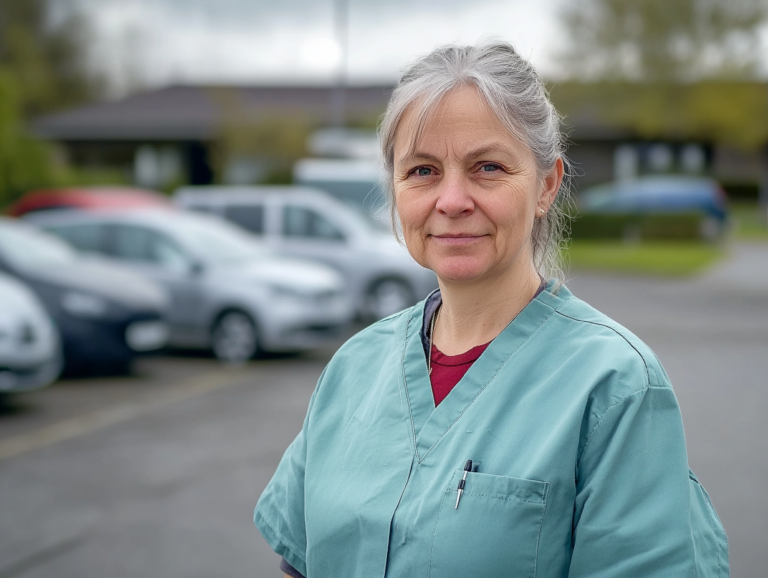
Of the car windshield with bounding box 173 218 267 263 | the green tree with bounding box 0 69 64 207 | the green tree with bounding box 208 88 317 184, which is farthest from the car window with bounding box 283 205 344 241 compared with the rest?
the green tree with bounding box 208 88 317 184

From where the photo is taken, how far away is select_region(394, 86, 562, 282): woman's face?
178 cm

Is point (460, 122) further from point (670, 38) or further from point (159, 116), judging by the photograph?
point (159, 116)

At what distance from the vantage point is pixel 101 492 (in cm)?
571

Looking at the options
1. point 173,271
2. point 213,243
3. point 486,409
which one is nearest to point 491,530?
point 486,409

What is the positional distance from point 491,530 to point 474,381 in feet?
1.03

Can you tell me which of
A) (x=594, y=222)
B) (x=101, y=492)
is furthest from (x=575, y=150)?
(x=101, y=492)

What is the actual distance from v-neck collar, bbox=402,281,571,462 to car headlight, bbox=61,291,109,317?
26.0 ft

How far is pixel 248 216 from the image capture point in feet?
44.7

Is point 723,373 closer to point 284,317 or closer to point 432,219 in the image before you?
point 284,317

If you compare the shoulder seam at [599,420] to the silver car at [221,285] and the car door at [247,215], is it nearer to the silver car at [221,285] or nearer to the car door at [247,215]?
the silver car at [221,285]

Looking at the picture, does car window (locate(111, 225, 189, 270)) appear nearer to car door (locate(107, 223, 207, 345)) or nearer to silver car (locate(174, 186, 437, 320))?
car door (locate(107, 223, 207, 345))

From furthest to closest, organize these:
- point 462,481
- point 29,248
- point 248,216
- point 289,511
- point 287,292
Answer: point 248,216 → point 287,292 → point 29,248 → point 289,511 → point 462,481

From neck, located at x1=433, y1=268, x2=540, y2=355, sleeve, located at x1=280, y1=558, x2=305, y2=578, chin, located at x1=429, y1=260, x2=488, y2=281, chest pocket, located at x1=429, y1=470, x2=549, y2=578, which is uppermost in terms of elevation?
chin, located at x1=429, y1=260, x2=488, y2=281

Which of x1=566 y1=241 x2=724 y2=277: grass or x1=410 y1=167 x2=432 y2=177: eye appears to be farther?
x1=566 y1=241 x2=724 y2=277: grass
